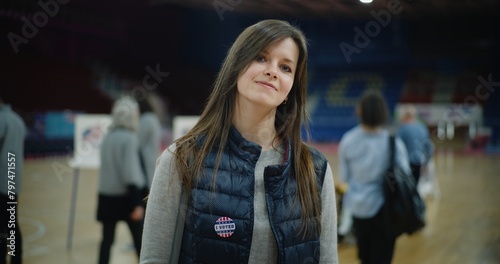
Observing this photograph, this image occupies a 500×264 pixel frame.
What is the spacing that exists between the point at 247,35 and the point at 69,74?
10.2m

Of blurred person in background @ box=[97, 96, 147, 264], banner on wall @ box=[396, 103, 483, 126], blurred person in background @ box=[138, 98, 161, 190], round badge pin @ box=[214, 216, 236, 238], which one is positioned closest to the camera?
round badge pin @ box=[214, 216, 236, 238]

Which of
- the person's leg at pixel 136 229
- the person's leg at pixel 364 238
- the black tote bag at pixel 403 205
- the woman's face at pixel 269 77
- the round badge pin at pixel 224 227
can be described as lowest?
the person's leg at pixel 136 229

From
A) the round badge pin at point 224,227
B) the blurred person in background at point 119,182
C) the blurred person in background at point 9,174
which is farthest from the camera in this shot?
the blurred person in background at point 119,182

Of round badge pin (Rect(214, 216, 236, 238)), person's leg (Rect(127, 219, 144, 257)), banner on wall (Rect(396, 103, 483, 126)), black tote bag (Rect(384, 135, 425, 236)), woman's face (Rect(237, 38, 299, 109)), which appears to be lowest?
person's leg (Rect(127, 219, 144, 257))

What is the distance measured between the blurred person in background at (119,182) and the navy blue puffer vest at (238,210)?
2.15 metres

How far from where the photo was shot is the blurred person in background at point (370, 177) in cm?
300

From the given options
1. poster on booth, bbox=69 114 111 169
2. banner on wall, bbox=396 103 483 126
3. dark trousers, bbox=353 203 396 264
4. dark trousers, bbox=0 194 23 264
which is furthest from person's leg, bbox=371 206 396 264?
banner on wall, bbox=396 103 483 126

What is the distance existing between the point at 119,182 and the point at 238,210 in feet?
7.49

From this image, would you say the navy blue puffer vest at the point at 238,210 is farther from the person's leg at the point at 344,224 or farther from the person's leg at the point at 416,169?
the person's leg at the point at 416,169

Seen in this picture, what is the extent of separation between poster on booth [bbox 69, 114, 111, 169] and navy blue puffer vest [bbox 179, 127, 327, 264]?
3264 mm

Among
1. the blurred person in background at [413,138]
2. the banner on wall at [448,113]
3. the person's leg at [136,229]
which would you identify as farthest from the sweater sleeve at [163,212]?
the banner on wall at [448,113]

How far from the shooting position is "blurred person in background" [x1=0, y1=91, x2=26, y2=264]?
87.6 inches

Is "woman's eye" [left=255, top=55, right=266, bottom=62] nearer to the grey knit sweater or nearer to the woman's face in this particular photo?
the woman's face

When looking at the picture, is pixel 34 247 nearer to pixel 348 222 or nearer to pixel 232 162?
pixel 348 222
